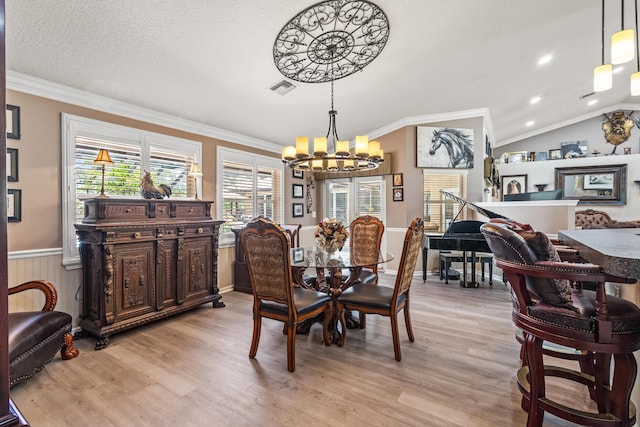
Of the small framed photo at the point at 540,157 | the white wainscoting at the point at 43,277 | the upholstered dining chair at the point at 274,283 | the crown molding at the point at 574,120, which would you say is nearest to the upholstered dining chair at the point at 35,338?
the white wainscoting at the point at 43,277

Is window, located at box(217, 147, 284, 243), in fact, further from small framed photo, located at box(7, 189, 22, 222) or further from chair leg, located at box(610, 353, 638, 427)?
chair leg, located at box(610, 353, 638, 427)

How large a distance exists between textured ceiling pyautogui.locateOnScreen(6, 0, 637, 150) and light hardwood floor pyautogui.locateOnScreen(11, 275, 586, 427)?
2.69 meters

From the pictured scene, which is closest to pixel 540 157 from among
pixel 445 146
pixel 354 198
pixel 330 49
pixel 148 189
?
pixel 445 146

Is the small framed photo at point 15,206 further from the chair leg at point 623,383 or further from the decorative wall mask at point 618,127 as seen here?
the decorative wall mask at point 618,127

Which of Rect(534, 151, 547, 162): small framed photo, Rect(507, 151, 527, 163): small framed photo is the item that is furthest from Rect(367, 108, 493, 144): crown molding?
Rect(534, 151, 547, 162): small framed photo

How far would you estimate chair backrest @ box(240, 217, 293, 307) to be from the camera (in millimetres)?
2307

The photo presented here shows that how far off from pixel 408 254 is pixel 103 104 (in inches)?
144

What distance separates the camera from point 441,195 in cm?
566

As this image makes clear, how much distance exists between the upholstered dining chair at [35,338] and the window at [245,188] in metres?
2.38

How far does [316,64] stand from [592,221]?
525 centimetres

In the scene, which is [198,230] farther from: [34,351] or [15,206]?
[34,351]

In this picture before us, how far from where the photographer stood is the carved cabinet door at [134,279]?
9.70ft

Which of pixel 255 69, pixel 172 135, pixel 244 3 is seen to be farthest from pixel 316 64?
pixel 172 135

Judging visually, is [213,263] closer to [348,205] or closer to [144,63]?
[144,63]
